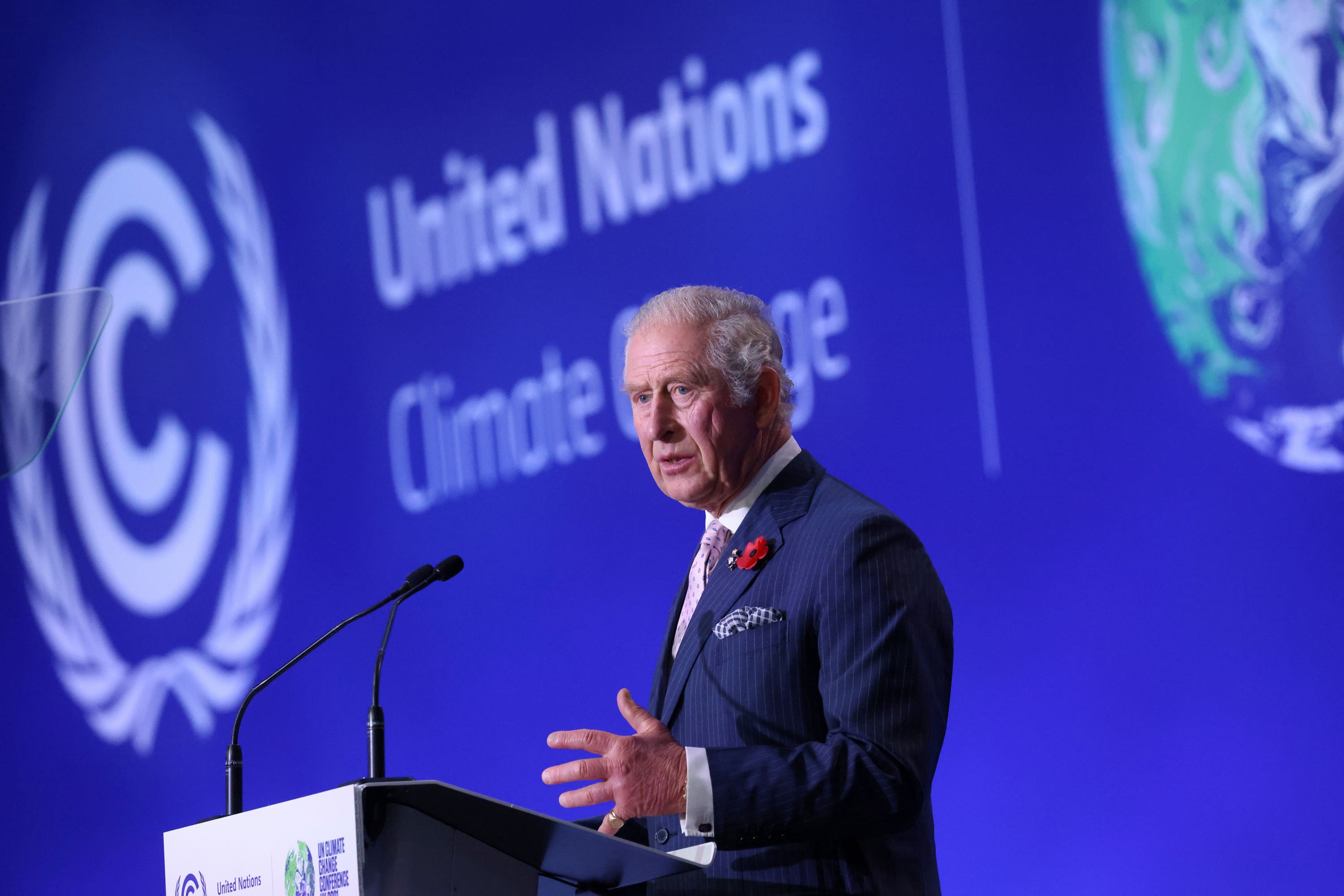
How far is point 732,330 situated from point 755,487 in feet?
0.91

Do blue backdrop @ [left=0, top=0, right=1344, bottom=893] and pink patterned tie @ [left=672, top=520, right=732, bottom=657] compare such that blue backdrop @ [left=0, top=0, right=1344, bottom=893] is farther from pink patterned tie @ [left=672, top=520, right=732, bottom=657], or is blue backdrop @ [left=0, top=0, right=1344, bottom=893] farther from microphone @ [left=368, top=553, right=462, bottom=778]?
pink patterned tie @ [left=672, top=520, right=732, bottom=657]

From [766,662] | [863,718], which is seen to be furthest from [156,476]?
[863,718]

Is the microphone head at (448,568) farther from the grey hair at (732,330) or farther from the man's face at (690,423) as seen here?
the grey hair at (732,330)

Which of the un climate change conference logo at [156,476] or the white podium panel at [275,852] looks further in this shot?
Result: the un climate change conference logo at [156,476]

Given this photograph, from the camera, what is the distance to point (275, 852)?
1.84 meters

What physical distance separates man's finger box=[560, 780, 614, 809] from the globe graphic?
5.44 ft

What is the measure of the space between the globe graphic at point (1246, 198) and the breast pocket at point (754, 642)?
A: 1.23m

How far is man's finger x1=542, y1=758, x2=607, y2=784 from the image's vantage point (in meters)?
1.72

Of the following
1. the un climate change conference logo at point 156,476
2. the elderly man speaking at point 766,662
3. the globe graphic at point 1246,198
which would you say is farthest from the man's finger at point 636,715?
the un climate change conference logo at point 156,476

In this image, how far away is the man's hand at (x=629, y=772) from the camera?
69.1 inches

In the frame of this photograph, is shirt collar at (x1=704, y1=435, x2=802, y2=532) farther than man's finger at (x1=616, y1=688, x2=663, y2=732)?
Yes

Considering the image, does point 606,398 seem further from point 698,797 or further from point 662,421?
point 698,797

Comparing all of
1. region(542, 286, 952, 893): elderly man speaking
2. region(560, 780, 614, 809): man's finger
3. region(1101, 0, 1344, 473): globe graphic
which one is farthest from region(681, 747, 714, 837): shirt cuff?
region(1101, 0, 1344, 473): globe graphic

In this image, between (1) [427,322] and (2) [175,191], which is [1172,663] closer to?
(1) [427,322]
